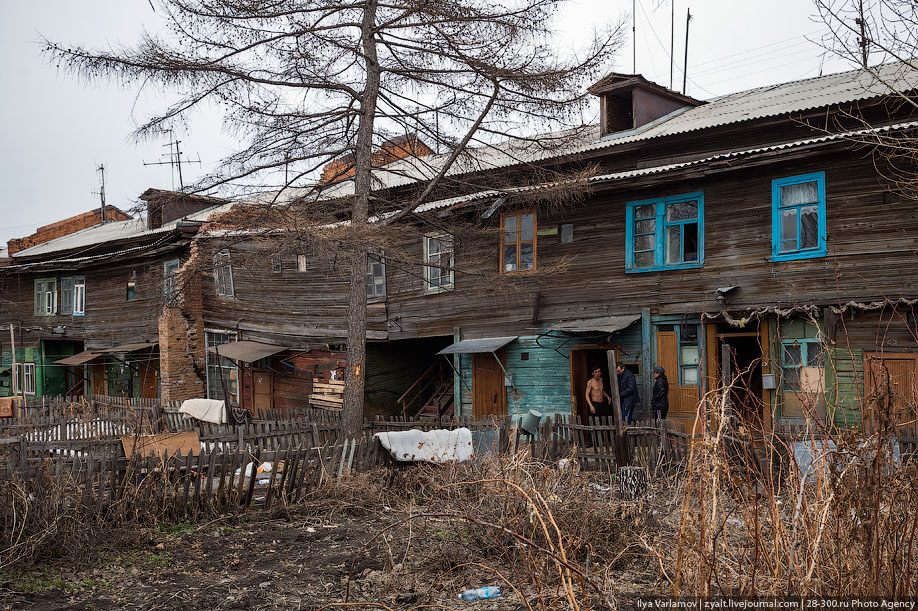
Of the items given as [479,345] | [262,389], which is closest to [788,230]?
[479,345]

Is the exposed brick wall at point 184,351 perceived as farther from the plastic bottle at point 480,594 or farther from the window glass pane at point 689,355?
the plastic bottle at point 480,594

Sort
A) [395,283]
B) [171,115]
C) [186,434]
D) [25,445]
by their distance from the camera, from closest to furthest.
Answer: [25,445]
[186,434]
[171,115]
[395,283]

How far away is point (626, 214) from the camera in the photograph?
15406mm

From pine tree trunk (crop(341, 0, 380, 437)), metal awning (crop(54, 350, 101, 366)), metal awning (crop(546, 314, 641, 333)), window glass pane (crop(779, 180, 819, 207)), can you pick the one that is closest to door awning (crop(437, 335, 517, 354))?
metal awning (crop(546, 314, 641, 333))

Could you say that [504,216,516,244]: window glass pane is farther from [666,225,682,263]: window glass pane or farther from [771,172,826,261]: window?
[771,172,826,261]: window

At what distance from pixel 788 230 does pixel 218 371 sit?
18.8 meters

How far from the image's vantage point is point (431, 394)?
21.9 metres

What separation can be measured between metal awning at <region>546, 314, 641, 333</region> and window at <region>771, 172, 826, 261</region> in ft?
9.95

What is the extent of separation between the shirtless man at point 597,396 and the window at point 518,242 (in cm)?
338

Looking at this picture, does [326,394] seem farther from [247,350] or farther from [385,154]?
[385,154]

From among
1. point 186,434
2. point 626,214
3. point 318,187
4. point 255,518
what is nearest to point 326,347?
point 318,187

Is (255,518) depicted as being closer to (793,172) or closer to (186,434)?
(186,434)

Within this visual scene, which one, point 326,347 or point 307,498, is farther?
A: point 326,347

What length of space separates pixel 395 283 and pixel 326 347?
317cm
